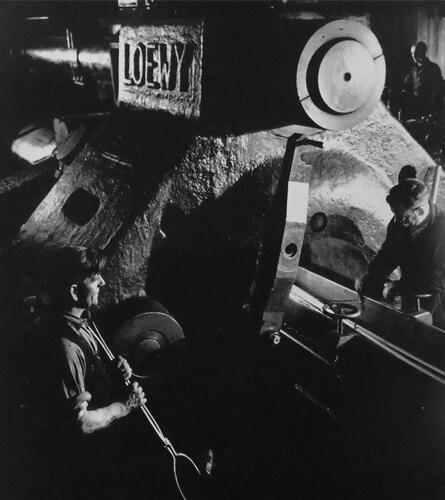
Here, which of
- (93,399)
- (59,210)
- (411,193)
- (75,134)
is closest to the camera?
(93,399)

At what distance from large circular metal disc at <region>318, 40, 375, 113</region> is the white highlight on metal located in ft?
2.14

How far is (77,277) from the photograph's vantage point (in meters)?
2.65

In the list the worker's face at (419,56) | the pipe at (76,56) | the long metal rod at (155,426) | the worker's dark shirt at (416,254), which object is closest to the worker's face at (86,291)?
the long metal rod at (155,426)

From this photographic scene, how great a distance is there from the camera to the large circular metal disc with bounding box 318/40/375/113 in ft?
9.71

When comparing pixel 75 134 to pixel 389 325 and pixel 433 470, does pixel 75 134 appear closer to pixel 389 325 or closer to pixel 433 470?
pixel 389 325

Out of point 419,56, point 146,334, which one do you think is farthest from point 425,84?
point 146,334

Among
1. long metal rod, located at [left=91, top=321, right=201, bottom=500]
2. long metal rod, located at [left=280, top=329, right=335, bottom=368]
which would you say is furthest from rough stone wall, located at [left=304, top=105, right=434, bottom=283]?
long metal rod, located at [left=91, top=321, right=201, bottom=500]

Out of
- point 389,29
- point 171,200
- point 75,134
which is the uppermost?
point 389,29

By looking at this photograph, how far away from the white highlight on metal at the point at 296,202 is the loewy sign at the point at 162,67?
120 cm

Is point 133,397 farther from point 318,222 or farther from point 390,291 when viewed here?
point 390,291

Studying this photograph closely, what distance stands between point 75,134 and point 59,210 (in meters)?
1.19

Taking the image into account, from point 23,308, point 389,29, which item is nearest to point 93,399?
point 23,308

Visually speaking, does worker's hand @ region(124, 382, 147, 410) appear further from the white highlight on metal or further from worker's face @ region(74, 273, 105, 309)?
the white highlight on metal

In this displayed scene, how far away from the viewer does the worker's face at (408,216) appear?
4.11 metres
